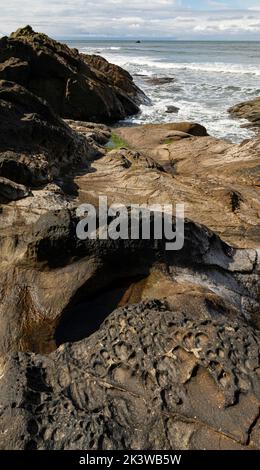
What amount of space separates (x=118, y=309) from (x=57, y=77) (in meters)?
15.5

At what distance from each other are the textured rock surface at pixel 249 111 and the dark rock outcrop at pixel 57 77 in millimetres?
5146

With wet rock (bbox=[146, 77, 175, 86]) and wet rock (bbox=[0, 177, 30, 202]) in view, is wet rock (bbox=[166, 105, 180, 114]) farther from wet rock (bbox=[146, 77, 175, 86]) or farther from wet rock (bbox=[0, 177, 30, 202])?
wet rock (bbox=[0, 177, 30, 202])

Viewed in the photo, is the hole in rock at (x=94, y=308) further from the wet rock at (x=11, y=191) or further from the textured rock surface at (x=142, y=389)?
the wet rock at (x=11, y=191)

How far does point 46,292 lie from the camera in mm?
4594

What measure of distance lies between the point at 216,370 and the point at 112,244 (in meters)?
1.91

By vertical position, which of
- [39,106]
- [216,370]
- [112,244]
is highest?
[39,106]

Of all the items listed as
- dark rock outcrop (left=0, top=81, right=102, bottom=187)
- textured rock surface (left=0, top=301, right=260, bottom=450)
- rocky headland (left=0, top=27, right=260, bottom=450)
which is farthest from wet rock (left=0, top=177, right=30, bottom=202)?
textured rock surface (left=0, top=301, right=260, bottom=450)

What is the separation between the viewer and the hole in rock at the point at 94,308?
14.3 feet

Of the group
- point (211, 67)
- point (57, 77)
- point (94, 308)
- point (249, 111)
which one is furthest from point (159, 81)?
point (94, 308)

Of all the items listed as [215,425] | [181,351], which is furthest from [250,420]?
[181,351]

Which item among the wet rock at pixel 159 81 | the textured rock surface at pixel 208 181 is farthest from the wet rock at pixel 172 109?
the wet rock at pixel 159 81

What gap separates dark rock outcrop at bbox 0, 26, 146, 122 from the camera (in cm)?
1705
